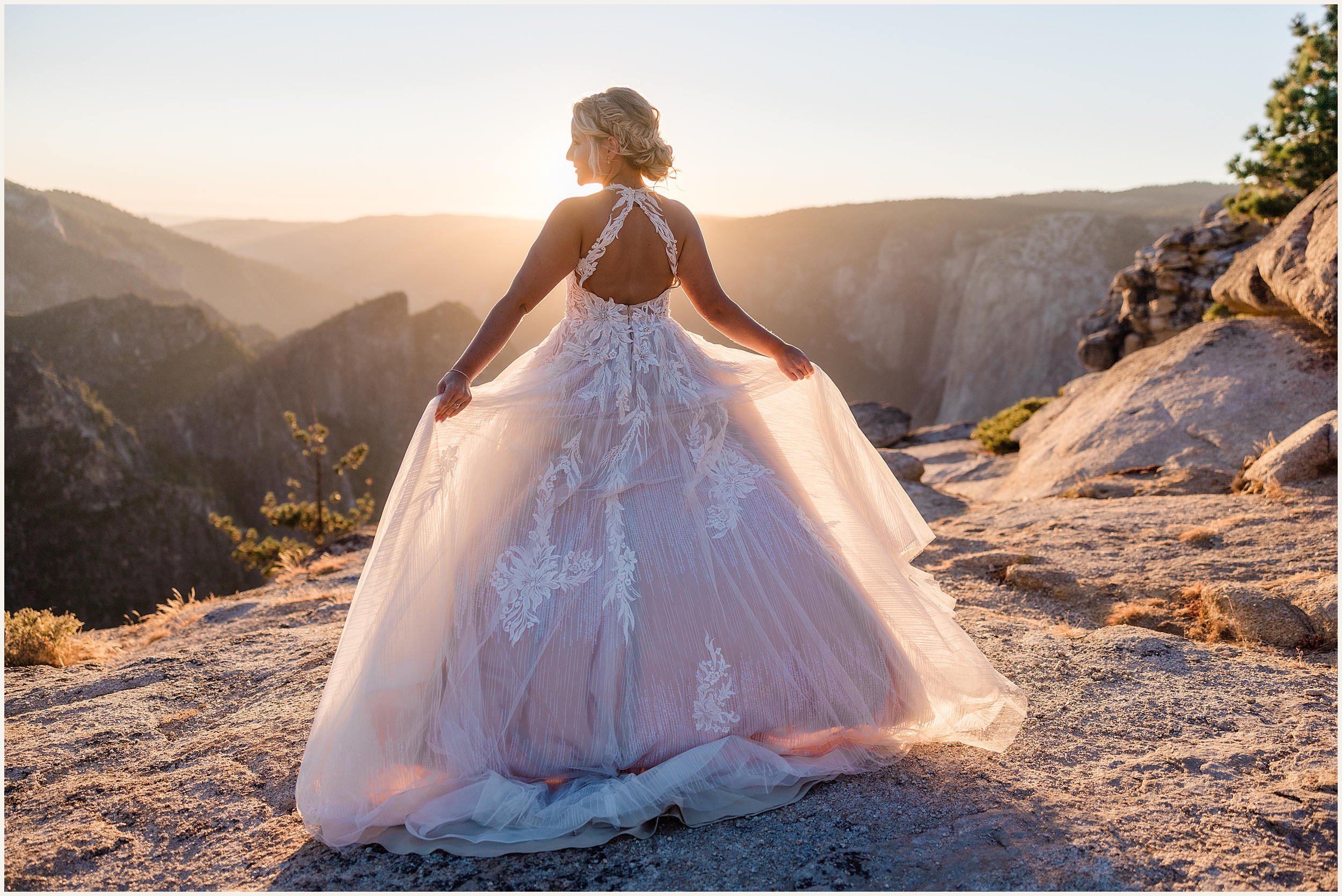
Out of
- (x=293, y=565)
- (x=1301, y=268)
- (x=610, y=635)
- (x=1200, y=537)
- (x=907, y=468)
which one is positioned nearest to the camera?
(x=610, y=635)

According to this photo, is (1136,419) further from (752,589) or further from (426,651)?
(426,651)

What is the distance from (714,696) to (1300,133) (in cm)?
1567

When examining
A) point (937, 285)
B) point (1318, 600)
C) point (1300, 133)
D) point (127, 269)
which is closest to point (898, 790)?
point (1318, 600)

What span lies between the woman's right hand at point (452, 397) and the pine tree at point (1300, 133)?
14719 millimetres

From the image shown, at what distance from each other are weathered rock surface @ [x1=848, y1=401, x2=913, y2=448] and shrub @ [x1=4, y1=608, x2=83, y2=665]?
1619 centimetres

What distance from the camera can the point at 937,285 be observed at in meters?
45.8

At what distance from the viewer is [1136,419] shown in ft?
29.9

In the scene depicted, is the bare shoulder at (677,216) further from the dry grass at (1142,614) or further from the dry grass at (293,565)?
the dry grass at (293,565)

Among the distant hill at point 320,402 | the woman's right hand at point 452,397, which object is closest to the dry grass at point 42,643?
the woman's right hand at point 452,397

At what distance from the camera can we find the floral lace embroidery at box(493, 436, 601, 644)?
255cm

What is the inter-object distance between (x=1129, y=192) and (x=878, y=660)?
78668 millimetres

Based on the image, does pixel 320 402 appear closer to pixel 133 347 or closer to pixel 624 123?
pixel 133 347

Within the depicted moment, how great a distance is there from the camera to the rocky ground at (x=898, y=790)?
2.14m

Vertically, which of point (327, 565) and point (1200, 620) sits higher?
point (1200, 620)
